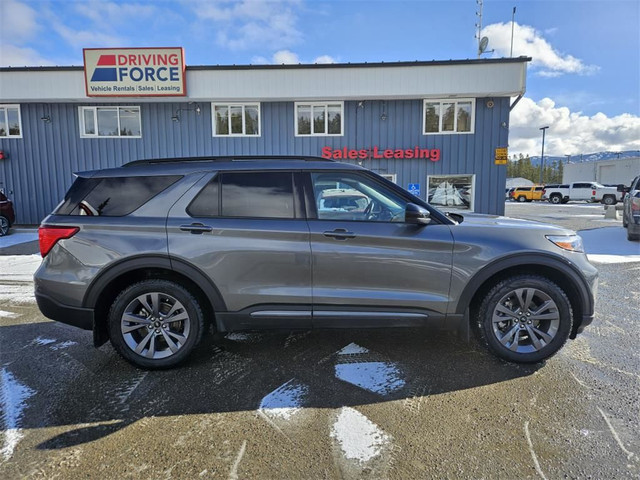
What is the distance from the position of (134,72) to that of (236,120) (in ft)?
11.3

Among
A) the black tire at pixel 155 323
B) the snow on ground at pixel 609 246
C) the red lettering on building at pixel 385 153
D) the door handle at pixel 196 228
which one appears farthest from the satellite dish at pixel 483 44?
the black tire at pixel 155 323

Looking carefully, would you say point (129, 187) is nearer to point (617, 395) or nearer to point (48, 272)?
point (48, 272)

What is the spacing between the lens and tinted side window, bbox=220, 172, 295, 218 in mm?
3234

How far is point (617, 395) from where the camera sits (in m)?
2.87

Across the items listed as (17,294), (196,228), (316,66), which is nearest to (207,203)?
(196,228)

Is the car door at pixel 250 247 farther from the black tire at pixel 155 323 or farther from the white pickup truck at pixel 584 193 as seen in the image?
the white pickup truck at pixel 584 193

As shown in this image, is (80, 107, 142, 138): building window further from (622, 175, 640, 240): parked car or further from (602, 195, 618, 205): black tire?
(602, 195, 618, 205): black tire

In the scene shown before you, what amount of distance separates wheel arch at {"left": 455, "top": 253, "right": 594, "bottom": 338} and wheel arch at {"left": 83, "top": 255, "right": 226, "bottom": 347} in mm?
2152

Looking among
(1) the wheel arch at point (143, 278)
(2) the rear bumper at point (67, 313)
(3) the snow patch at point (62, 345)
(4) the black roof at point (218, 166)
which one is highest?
(4) the black roof at point (218, 166)

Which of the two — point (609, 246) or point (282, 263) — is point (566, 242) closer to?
point (282, 263)

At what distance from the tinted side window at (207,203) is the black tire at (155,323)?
0.66m

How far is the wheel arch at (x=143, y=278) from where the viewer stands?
10.3 feet

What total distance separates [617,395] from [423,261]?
1761 mm

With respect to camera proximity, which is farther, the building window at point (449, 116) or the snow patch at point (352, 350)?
the building window at point (449, 116)
